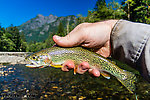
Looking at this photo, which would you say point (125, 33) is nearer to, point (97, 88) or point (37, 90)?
point (97, 88)

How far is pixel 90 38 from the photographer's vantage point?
321 centimetres

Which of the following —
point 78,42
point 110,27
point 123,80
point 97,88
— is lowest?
point 97,88

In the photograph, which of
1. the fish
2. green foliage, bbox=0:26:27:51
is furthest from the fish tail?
green foliage, bbox=0:26:27:51

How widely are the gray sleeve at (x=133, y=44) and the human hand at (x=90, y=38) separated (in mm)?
389

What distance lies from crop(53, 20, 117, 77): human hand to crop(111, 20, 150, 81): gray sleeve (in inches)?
15.3

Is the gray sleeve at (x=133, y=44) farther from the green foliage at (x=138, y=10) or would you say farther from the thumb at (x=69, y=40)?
the green foliage at (x=138, y=10)

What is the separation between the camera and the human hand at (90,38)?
2.88 meters

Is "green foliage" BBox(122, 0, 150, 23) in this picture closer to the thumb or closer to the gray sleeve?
the gray sleeve

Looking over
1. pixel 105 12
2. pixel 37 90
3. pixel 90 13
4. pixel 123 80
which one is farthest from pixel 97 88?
pixel 90 13

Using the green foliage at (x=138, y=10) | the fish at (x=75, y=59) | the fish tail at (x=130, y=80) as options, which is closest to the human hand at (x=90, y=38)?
the fish at (x=75, y=59)

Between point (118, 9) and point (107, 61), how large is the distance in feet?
81.6

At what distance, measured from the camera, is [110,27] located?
3.26 m

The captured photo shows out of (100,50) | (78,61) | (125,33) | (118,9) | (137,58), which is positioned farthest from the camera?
(118,9)

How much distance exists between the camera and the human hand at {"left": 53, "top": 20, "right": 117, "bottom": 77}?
2885mm
